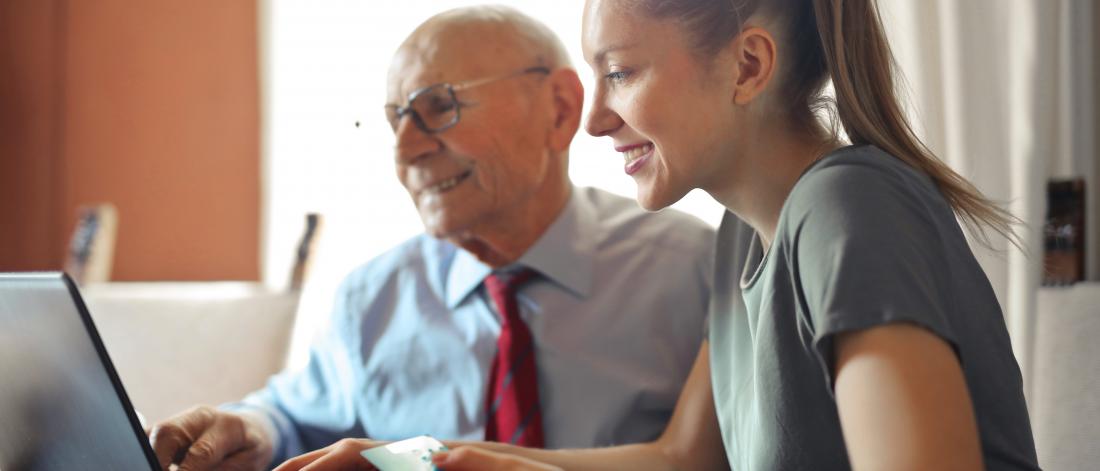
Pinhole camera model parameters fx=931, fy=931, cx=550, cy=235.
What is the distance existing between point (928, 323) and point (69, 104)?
3572mm

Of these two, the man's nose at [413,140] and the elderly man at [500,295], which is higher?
the man's nose at [413,140]

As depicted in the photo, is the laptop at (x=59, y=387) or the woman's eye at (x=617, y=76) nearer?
the laptop at (x=59, y=387)

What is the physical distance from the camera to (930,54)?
1583 millimetres

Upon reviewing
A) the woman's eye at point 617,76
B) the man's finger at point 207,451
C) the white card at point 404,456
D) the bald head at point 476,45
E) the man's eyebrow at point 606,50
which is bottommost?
the man's finger at point 207,451

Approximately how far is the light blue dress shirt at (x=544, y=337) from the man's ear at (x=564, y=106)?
11cm

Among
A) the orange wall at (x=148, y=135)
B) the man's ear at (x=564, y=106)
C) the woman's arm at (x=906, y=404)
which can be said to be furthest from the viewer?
the orange wall at (x=148, y=135)

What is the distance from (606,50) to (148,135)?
2.98 m

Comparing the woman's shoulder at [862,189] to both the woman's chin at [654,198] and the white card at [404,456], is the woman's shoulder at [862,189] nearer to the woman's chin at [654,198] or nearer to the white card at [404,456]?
the woman's chin at [654,198]

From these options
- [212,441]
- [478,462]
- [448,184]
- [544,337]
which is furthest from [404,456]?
[448,184]

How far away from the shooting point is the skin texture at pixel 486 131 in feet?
5.08

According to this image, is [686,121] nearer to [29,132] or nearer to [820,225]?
[820,225]

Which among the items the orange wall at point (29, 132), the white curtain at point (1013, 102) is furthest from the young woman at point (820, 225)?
the orange wall at point (29, 132)

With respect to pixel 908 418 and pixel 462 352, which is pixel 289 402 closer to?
pixel 462 352

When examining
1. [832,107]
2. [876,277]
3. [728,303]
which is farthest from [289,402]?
[876,277]
